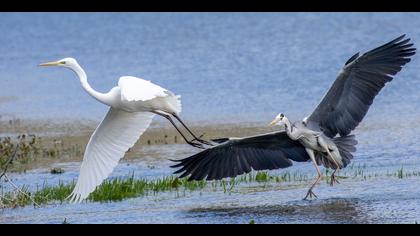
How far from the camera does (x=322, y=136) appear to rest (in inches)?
394

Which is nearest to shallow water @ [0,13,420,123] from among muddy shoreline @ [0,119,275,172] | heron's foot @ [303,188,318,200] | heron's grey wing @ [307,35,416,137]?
muddy shoreline @ [0,119,275,172]

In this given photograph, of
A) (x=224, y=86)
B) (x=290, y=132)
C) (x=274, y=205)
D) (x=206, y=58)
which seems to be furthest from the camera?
(x=206, y=58)

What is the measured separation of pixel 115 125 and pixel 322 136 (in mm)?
2055

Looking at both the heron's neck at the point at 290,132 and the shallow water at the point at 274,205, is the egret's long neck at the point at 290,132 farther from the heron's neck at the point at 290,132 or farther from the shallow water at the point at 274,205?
the shallow water at the point at 274,205

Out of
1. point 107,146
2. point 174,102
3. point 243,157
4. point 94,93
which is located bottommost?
point 243,157

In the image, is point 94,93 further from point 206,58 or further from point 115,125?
point 206,58

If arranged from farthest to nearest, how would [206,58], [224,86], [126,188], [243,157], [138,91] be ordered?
1. [206,58]
2. [224,86]
3. [126,188]
4. [243,157]
5. [138,91]

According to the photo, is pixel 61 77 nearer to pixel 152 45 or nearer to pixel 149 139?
pixel 152 45

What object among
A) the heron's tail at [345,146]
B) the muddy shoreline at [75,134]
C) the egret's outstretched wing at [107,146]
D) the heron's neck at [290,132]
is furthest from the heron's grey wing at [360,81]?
the muddy shoreline at [75,134]

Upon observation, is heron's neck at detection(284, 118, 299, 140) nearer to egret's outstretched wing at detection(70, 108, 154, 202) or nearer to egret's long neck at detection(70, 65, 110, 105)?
egret's outstretched wing at detection(70, 108, 154, 202)

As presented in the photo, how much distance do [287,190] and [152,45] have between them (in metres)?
11.7

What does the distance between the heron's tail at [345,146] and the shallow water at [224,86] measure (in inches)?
12.6

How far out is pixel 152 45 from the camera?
2162cm

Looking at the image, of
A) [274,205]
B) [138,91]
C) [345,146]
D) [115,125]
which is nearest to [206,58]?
[115,125]
